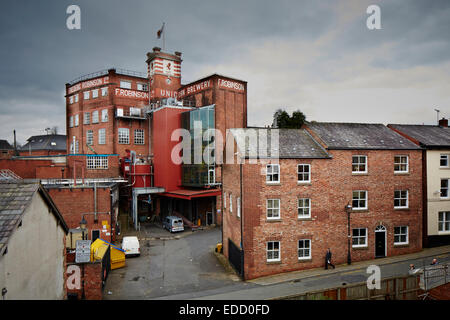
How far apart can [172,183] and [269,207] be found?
22246 mm

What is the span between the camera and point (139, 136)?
1848 inches

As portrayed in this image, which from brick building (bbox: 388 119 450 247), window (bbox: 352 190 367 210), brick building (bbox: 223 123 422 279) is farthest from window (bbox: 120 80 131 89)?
brick building (bbox: 388 119 450 247)

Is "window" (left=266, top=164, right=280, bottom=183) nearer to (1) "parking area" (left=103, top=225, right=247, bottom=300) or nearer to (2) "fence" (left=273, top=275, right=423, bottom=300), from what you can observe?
(1) "parking area" (left=103, top=225, right=247, bottom=300)

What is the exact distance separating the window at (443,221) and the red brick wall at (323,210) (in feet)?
8.44

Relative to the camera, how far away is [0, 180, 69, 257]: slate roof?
9.30 meters

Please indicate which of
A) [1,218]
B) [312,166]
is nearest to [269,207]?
[312,166]

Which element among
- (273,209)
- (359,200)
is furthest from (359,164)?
(273,209)

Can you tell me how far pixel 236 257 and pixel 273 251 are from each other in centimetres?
287

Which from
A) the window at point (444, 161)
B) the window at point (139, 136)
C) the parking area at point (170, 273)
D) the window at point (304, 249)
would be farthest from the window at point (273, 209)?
the window at point (139, 136)

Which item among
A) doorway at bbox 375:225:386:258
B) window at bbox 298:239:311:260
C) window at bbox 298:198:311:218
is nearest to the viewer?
window at bbox 298:239:311:260

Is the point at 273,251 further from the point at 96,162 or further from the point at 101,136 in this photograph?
the point at 101,136

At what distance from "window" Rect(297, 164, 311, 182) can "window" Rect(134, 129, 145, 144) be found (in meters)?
32.3

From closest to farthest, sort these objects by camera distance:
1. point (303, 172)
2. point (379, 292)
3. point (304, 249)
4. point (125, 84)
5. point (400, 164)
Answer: point (379, 292), point (304, 249), point (303, 172), point (400, 164), point (125, 84)

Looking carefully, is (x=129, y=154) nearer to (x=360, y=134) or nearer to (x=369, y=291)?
(x=360, y=134)
